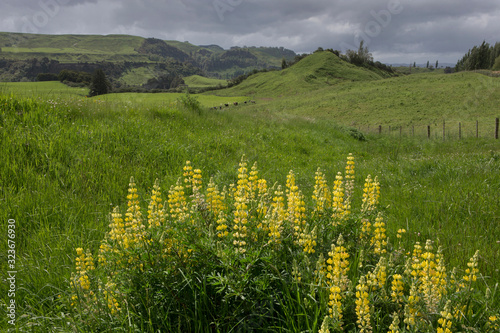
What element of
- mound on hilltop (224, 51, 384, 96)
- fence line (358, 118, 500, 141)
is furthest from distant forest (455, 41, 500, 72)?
fence line (358, 118, 500, 141)

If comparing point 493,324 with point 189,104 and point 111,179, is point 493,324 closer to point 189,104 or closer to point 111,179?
point 111,179

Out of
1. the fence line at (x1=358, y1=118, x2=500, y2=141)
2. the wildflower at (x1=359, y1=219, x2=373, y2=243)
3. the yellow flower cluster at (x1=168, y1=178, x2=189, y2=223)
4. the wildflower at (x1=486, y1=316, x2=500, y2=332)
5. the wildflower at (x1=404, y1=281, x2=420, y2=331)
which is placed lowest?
the wildflower at (x1=486, y1=316, x2=500, y2=332)

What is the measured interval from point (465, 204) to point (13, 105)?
9.87 metres

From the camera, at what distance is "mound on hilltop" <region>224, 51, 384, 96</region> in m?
83.5

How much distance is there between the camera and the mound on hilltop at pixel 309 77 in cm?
8349

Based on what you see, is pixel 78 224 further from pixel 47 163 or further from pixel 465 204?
pixel 465 204

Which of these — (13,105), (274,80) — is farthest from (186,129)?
(274,80)

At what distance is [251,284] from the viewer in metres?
2.03

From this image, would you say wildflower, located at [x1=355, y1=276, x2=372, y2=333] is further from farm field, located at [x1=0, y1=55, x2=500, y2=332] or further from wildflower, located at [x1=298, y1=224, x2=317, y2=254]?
wildflower, located at [x1=298, y1=224, x2=317, y2=254]

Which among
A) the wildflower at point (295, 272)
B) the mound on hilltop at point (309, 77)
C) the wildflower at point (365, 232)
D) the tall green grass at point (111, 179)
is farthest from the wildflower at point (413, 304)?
the mound on hilltop at point (309, 77)

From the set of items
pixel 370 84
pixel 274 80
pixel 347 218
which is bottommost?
pixel 347 218

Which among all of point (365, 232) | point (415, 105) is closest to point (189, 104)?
point (365, 232)

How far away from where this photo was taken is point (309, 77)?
286 ft

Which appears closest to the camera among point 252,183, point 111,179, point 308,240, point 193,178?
point 308,240
